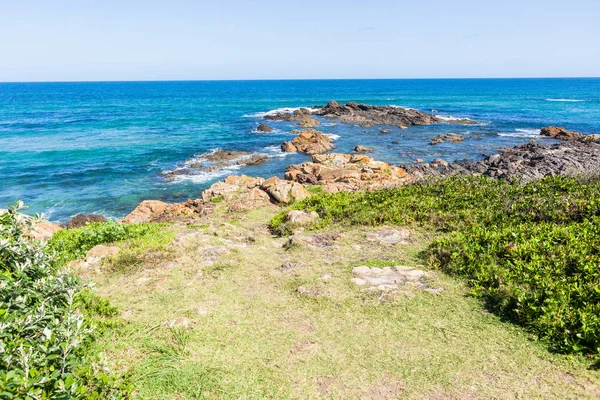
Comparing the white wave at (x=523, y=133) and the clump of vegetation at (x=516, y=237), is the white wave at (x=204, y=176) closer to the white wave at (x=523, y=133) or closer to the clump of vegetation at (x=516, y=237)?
the clump of vegetation at (x=516, y=237)

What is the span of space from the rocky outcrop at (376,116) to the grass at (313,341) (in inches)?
1898

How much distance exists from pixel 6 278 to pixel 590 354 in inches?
322

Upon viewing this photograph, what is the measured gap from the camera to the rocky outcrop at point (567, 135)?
3866 centimetres

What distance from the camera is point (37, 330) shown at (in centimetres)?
485

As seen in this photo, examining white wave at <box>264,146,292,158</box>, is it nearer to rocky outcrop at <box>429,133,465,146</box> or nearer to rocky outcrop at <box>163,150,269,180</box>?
Answer: rocky outcrop at <box>163,150,269,180</box>

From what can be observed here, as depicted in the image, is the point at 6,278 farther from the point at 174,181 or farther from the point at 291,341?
the point at 174,181

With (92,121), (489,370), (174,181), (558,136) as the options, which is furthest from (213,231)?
(92,121)

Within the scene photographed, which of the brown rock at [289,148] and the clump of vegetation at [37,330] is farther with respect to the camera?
the brown rock at [289,148]

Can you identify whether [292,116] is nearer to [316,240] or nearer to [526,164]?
[526,164]

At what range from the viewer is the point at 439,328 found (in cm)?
709

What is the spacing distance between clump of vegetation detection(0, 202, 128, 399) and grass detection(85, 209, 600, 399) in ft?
4.22

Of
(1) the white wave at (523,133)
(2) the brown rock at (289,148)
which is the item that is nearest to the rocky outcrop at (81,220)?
(2) the brown rock at (289,148)

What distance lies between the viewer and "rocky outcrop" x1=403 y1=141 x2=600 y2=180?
25.4 m

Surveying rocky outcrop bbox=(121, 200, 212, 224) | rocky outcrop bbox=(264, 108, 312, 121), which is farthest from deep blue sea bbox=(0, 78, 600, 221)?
rocky outcrop bbox=(264, 108, 312, 121)
